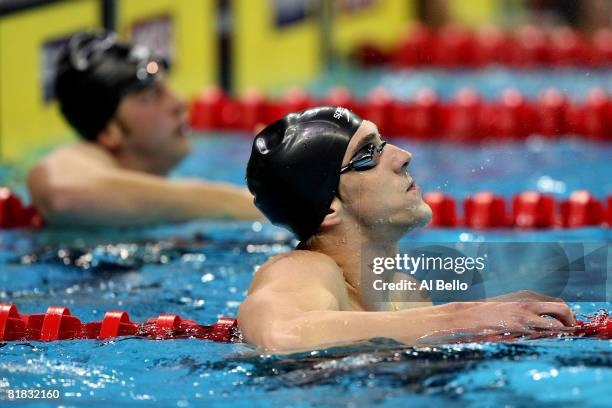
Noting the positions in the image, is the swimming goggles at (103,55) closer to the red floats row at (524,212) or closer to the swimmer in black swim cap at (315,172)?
the red floats row at (524,212)

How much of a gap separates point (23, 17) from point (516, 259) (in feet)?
12.8

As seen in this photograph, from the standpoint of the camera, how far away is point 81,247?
4.55m

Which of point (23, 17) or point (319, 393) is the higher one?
point (23, 17)

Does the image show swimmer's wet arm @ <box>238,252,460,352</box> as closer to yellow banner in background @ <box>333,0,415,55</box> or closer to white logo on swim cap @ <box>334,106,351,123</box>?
white logo on swim cap @ <box>334,106,351,123</box>

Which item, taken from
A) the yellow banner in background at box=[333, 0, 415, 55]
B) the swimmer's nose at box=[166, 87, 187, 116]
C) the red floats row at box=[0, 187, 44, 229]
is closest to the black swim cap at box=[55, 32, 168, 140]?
the swimmer's nose at box=[166, 87, 187, 116]

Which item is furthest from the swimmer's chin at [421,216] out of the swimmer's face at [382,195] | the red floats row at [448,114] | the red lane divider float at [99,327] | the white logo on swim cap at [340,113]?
the red floats row at [448,114]

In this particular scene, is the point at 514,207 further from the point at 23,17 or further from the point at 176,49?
the point at 176,49

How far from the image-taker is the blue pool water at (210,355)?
8.31ft

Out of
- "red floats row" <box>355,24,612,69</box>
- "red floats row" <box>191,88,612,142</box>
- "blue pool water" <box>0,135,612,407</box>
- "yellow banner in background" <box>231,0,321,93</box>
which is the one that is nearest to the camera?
"blue pool water" <box>0,135,612,407</box>

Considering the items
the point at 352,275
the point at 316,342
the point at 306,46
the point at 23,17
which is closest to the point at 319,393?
the point at 316,342

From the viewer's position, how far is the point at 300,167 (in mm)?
2934

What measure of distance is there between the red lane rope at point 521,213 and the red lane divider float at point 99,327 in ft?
5.69

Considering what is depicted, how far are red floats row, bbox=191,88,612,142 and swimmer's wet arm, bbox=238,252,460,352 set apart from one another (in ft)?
14.0

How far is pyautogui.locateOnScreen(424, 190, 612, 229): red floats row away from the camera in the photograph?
4.90 metres
